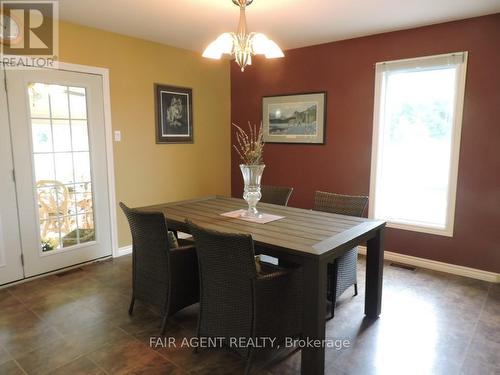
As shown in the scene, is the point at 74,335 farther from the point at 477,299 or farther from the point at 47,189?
the point at 477,299

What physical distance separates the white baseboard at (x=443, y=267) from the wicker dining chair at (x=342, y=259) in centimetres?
103

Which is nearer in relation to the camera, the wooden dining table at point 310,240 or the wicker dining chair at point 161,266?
the wooden dining table at point 310,240

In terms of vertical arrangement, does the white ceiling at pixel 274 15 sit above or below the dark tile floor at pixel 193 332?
above

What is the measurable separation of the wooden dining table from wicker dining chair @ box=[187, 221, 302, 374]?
184 mm

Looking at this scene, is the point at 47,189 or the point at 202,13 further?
the point at 47,189

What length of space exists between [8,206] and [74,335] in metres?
1.43

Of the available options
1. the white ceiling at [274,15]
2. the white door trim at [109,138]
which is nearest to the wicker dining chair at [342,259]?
the white ceiling at [274,15]

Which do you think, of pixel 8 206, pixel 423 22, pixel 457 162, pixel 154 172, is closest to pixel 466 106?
pixel 457 162

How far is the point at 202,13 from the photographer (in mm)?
3082

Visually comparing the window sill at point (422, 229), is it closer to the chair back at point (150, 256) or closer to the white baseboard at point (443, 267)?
the white baseboard at point (443, 267)

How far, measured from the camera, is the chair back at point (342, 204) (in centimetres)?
287

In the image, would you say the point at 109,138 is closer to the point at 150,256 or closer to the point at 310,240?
the point at 150,256

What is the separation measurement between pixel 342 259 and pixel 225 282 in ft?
3.44

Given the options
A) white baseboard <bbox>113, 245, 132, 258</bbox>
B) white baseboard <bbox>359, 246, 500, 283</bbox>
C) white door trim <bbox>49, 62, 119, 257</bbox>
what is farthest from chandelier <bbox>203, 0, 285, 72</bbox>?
white baseboard <bbox>359, 246, 500, 283</bbox>
